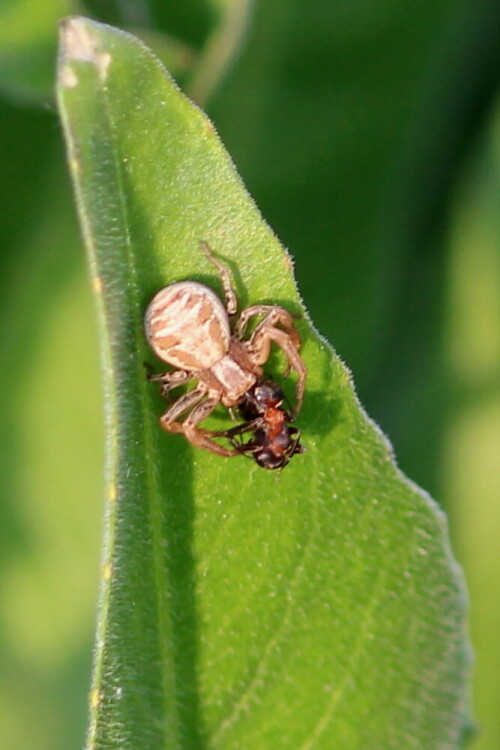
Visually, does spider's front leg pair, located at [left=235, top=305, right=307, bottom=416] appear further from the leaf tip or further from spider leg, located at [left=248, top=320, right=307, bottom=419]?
the leaf tip

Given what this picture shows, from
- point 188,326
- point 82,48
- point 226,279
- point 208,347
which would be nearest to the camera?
point 82,48

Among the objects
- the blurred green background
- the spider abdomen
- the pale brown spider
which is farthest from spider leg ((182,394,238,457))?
the blurred green background

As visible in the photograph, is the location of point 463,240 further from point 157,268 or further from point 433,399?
point 157,268

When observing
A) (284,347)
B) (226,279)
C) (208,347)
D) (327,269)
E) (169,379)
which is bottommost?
(327,269)

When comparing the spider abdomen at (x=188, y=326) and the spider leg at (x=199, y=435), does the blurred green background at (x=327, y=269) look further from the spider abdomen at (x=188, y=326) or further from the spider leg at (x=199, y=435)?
the spider leg at (x=199, y=435)

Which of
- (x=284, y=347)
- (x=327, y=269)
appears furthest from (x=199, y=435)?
(x=327, y=269)

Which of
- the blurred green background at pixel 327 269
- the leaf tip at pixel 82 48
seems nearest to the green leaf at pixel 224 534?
the leaf tip at pixel 82 48

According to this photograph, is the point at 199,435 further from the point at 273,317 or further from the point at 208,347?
the point at 208,347
